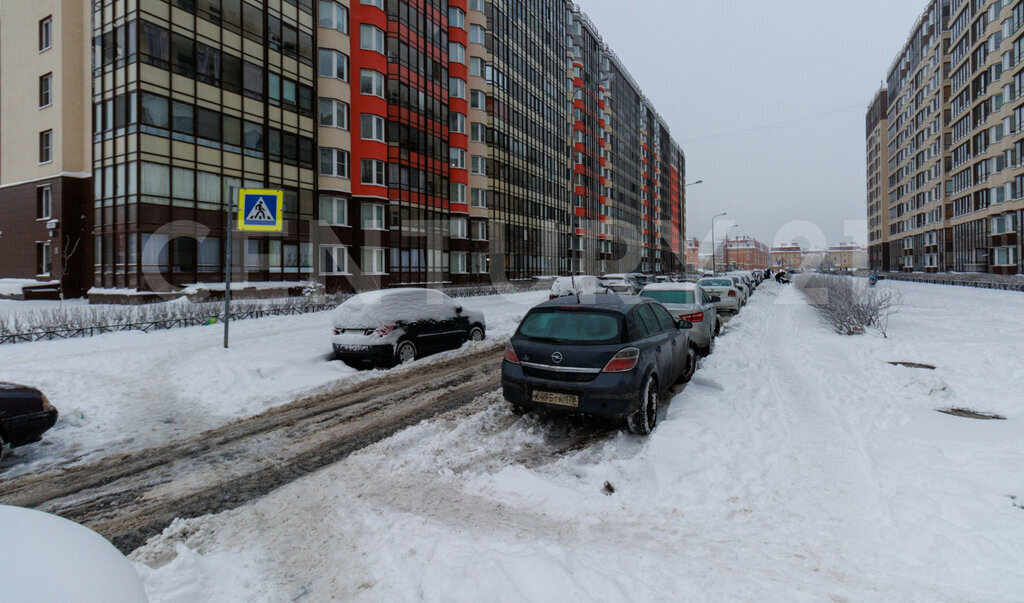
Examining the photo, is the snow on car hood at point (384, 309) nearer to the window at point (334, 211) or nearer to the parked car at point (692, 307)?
the parked car at point (692, 307)

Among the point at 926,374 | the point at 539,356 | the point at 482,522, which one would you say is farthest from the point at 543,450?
the point at 926,374

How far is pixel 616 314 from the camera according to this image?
6238 mm

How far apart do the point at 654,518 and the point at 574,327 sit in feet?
8.49

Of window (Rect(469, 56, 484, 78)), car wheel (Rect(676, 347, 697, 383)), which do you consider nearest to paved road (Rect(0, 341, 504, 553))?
car wheel (Rect(676, 347, 697, 383))

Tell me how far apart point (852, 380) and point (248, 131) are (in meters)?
26.7

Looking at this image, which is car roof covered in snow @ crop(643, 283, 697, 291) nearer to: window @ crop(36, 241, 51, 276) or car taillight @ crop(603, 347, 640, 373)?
car taillight @ crop(603, 347, 640, 373)

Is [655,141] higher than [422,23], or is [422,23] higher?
[655,141]

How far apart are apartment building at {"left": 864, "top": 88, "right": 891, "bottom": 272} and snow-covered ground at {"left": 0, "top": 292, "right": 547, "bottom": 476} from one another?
96175 mm

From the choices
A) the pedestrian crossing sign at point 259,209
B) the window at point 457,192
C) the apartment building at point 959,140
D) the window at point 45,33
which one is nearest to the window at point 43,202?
the window at point 45,33

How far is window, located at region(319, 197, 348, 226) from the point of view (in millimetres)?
28000

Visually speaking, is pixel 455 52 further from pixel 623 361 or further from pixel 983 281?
pixel 983 281

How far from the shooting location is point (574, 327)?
6.25 meters

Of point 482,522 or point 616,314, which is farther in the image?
point 616,314

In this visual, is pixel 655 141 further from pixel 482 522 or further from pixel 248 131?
pixel 482 522
